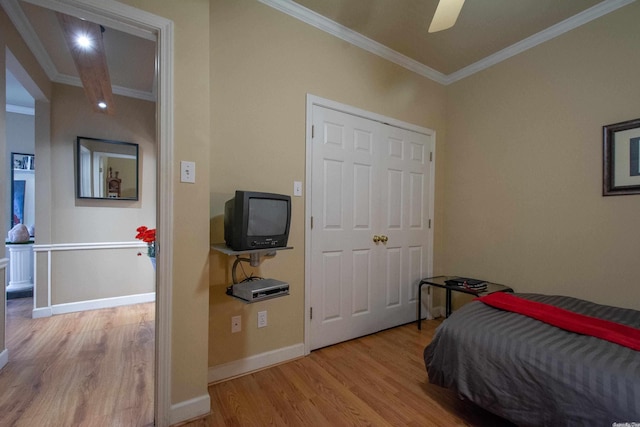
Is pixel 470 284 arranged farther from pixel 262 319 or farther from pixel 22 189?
pixel 22 189

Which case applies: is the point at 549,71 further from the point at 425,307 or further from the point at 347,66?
the point at 425,307

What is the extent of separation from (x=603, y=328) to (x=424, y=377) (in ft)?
3.45

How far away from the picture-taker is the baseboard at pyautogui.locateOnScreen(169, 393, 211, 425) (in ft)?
4.83

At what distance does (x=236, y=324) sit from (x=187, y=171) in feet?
3.54

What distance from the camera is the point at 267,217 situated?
5.57 feet

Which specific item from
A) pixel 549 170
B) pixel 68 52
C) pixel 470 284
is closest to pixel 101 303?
pixel 68 52

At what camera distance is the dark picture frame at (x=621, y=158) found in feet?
6.40

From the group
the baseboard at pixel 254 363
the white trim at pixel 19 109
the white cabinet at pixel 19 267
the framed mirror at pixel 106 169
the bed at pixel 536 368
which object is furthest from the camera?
the white trim at pixel 19 109

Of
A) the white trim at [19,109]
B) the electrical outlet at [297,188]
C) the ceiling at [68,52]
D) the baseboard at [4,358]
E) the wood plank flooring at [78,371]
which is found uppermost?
the ceiling at [68,52]

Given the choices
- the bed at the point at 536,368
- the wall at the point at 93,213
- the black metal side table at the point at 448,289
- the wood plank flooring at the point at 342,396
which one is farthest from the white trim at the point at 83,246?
the bed at the point at 536,368

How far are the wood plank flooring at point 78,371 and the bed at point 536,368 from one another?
5.70 ft

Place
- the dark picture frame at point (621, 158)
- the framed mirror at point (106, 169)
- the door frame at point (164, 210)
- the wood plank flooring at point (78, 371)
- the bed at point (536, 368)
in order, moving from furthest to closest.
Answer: the framed mirror at point (106, 169), the dark picture frame at point (621, 158), the wood plank flooring at point (78, 371), the door frame at point (164, 210), the bed at point (536, 368)

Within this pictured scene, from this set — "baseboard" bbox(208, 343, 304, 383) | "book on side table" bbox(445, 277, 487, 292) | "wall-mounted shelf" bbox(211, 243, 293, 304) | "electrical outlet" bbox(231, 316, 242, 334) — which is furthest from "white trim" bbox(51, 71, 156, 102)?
"book on side table" bbox(445, 277, 487, 292)

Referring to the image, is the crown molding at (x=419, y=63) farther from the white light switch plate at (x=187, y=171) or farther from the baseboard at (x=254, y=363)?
the baseboard at (x=254, y=363)
